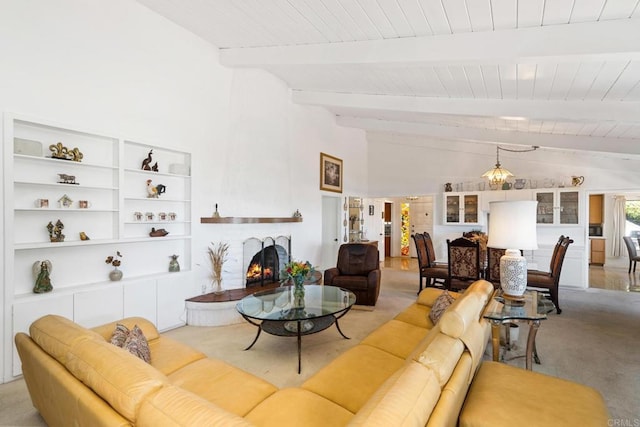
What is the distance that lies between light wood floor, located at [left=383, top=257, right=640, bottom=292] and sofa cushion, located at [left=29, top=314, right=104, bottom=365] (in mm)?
7538

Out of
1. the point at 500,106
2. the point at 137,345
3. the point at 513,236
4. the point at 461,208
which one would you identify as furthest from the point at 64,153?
the point at 461,208

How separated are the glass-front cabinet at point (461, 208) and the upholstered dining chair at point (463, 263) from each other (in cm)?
274

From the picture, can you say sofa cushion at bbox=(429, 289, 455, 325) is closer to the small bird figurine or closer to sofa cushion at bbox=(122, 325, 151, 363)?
sofa cushion at bbox=(122, 325, 151, 363)

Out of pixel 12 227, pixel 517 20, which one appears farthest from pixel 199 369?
pixel 517 20

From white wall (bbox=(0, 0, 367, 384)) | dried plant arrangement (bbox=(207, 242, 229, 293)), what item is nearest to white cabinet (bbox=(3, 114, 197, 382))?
white wall (bbox=(0, 0, 367, 384))

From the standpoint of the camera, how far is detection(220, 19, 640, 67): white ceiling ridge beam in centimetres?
222

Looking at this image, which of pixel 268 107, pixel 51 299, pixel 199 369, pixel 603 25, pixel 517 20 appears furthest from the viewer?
pixel 268 107

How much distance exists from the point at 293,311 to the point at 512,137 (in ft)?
14.9

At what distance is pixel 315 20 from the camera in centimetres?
304

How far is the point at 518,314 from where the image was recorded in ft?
7.79

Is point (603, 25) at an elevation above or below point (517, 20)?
below

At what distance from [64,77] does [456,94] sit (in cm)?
424

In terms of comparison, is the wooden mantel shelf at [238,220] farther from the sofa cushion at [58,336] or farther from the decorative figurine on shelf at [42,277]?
the sofa cushion at [58,336]

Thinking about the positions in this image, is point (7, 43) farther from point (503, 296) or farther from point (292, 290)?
point (503, 296)
